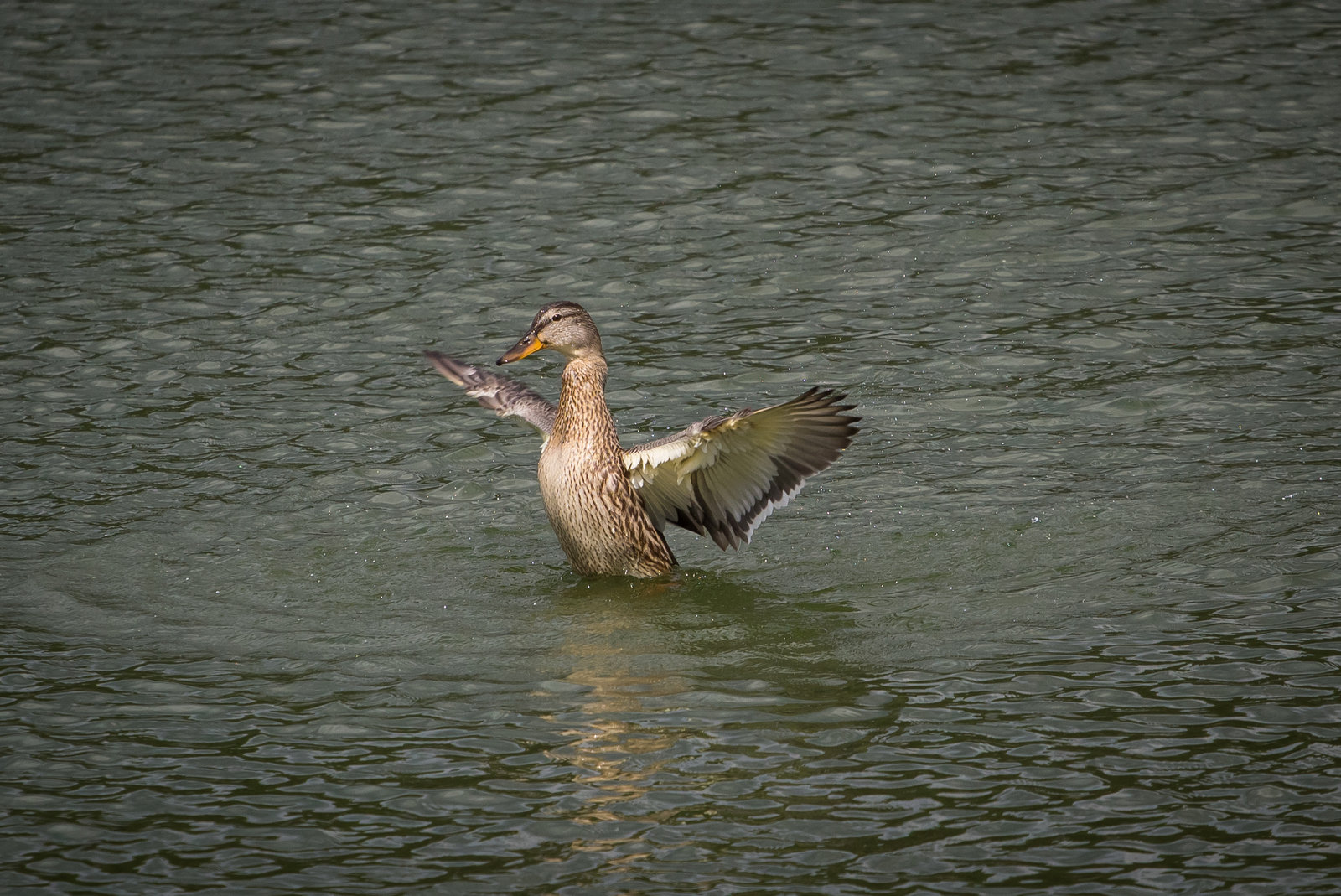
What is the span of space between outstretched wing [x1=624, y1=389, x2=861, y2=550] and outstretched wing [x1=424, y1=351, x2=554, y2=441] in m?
0.90

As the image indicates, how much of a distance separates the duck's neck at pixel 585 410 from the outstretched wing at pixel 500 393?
515mm

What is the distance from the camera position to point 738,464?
7.84 meters

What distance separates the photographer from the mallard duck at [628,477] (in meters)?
7.79

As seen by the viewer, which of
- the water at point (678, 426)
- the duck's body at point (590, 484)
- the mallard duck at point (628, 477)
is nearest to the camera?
the water at point (678, 426)

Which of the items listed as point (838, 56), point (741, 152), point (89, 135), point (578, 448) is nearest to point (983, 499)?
point (578, 448)

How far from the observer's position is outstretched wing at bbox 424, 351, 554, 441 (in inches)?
346

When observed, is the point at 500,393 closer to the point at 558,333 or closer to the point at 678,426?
the point at 558,333

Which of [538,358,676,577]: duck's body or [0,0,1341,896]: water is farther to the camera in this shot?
[538,358,676,577]: duck's body

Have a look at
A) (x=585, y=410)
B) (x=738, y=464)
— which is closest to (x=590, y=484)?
(x=585, y=410)

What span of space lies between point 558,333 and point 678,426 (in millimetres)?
1770

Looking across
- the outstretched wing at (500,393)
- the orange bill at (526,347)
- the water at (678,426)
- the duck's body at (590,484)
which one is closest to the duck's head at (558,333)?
the orange bill at (526,347)

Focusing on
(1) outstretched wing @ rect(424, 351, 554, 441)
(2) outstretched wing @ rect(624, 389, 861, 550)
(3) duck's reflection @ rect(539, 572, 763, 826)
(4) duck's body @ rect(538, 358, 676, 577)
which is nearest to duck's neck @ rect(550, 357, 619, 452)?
(4) duck's body @ rect(538, 358, 676, 577)

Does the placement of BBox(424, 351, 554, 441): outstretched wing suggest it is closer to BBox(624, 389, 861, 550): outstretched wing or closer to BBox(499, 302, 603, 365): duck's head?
BBox(499, 302, 603, 365): duck's head

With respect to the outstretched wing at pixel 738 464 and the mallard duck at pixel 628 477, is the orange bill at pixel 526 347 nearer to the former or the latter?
the mallard duck at pixel 628 477
